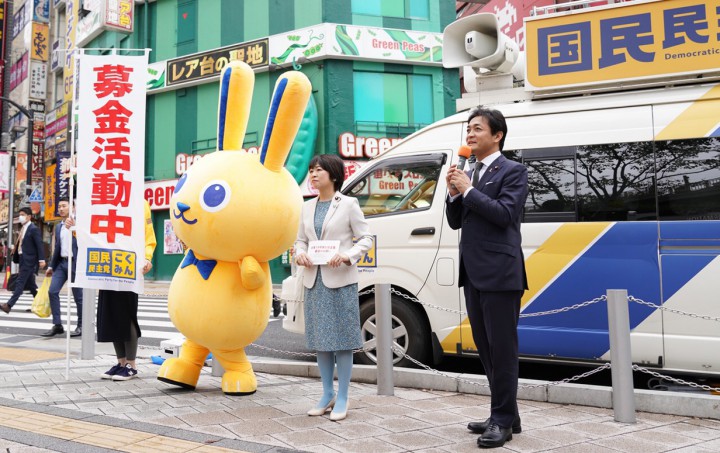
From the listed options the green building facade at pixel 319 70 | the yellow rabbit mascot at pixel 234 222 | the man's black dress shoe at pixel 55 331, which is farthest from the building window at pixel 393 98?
the yellow rabbit mascot at pixel 234 222

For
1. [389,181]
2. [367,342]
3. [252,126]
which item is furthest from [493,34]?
[252,126]

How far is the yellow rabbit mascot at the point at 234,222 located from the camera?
459 cm

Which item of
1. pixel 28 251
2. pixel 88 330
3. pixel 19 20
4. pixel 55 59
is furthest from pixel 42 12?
pixel 88 330

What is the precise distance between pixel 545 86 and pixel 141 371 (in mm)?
4943

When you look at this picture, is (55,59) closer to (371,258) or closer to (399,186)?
(399,186)

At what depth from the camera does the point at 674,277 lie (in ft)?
Result: 16.2

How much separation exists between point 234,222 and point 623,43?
12.2 feet

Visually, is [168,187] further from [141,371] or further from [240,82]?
[240,82]

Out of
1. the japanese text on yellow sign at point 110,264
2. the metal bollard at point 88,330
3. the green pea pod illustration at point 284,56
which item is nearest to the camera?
the japanese text on yellow sign at point 110,264

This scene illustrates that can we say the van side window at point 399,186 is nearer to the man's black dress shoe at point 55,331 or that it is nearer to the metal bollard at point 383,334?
the metal bollard at point 383,334

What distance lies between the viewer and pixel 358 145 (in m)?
19.5

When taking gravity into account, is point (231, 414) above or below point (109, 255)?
below

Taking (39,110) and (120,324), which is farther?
(39,110)

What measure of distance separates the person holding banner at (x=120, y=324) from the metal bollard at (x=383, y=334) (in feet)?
7.22
